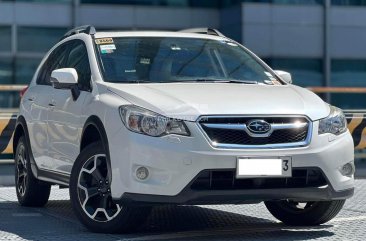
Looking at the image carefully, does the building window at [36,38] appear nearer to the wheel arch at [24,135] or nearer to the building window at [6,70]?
the building window at [6,70]

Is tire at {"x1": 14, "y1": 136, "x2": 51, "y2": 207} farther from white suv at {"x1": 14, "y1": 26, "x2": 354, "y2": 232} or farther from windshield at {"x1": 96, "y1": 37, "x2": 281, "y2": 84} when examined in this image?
windshield at {"x1": 96, "y1": 37, "x2": 281, "y2": 84}

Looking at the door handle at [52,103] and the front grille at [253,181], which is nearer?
the front grille at [253,181]

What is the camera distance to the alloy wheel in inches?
266

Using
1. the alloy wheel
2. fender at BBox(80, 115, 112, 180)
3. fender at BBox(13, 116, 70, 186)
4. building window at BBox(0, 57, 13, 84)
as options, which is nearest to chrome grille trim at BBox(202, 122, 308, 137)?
fender at BBox(80, 115, 112, 180)

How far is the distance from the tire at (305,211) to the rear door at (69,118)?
1700 millimetres

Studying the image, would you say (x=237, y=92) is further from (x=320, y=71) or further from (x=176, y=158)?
(x=320, y=71)

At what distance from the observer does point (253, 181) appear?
643 cm

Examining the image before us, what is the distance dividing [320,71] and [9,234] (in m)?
24.4

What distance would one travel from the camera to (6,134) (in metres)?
11.9

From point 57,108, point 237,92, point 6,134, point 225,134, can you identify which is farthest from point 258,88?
point 6,134

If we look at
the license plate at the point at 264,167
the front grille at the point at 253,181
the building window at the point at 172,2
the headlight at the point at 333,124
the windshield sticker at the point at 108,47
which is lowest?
the building window at the point at 172,2

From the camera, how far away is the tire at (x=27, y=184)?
872cm

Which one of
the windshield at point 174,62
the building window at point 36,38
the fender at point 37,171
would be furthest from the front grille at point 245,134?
the building window at point 36,38

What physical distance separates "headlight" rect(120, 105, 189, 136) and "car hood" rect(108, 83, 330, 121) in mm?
41
